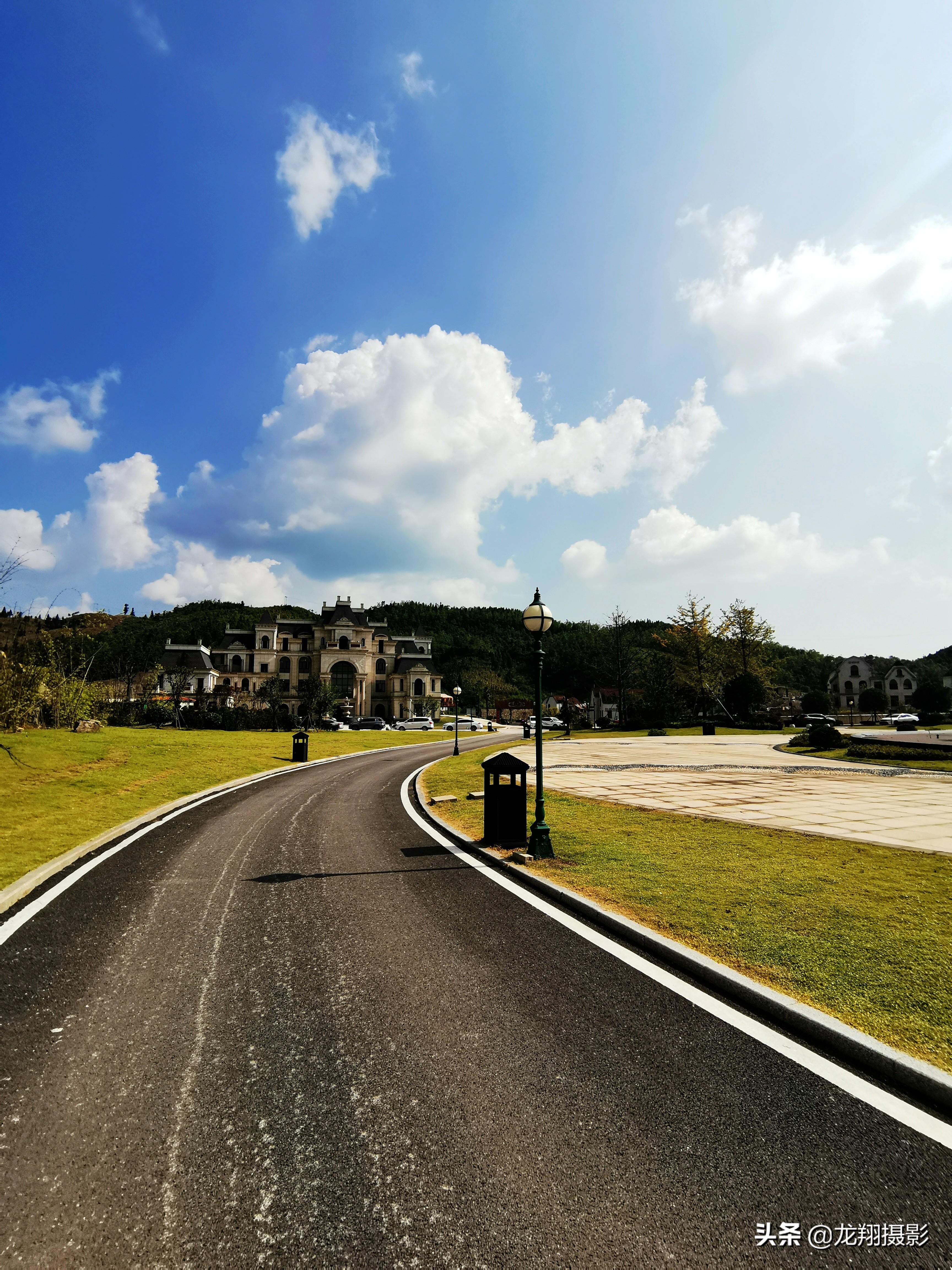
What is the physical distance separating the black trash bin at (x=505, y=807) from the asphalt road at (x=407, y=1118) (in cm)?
382

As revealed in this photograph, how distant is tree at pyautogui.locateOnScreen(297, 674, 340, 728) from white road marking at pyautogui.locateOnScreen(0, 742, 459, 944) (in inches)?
1247

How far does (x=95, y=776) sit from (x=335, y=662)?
215 ft

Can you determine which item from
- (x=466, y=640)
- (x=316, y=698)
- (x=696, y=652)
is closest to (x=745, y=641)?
(x=696, y=652)

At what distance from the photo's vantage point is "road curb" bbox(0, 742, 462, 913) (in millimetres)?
6855

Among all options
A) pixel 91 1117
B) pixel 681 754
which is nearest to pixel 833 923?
pixel 91 1117

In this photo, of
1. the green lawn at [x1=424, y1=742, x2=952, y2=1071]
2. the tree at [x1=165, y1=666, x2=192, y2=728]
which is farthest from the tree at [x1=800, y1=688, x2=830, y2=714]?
the green lawn at [x1=424, y1=742, x2=952, y2=1071]

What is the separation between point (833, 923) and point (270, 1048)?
5.01 m

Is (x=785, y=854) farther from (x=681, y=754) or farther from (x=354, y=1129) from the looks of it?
(x=681, y=754)

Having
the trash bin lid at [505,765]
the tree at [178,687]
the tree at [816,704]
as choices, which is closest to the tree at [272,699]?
the tree at [178,687]

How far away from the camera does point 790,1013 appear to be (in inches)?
154

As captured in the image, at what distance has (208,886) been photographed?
23.9 feet

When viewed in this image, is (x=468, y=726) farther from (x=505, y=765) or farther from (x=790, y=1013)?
(x=790, y=1013)

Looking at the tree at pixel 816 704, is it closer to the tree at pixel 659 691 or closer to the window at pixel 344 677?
the tree at pixel 659 691

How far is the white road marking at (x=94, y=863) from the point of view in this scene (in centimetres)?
595
